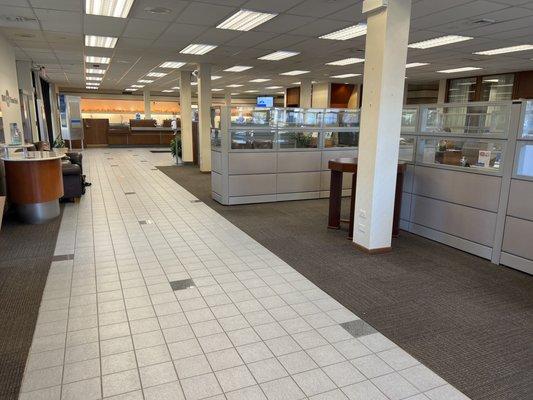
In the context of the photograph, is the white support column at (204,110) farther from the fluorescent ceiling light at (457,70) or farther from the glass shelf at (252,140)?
the fluorescent ceiling light at (457,70)

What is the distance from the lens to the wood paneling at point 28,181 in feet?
18.0

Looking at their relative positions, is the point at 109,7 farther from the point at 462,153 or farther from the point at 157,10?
→ the point at 462,153

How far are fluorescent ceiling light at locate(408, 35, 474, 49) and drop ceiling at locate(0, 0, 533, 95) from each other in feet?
0.83

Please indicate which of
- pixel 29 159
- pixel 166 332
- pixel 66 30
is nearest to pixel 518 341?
pixel 166 332

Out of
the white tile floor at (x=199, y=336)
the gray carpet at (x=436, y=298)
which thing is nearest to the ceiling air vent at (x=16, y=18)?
the white tile floor at (x=199, y=336)

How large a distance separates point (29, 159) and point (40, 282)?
2577 millimetres

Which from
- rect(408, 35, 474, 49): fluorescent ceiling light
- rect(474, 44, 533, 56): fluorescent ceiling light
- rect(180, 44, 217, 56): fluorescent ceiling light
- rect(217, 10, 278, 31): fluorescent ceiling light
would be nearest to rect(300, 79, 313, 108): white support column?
rect(180, 44, 217, 56): fluorescent ceiling light

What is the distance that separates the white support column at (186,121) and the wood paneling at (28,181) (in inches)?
280

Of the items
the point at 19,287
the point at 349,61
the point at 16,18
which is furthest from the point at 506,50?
the point at 19,287

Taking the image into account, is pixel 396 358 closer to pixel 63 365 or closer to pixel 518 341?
pixel 518 341

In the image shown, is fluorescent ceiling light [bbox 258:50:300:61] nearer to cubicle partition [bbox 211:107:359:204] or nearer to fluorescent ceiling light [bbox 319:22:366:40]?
fluorescent ceiling light [bbox 319:22:366:40]

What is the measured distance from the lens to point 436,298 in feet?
11.3

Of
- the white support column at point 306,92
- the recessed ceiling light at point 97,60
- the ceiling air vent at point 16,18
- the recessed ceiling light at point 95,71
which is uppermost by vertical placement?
the recessed ceiling light at point 95,71

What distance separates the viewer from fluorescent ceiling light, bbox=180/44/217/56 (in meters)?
8.08
